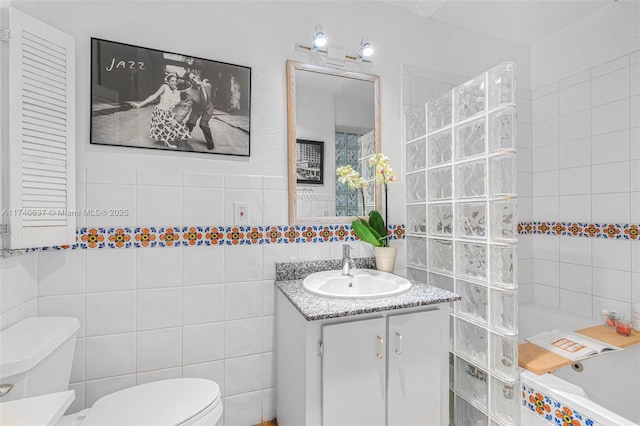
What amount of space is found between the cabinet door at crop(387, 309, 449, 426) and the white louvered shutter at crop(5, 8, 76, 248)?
4.61 ft

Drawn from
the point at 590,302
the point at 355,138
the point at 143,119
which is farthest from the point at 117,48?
the point at 590,302

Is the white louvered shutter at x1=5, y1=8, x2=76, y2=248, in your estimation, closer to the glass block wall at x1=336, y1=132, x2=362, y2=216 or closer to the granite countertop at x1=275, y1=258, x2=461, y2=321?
the granite countertop at x1=275, y1=258, x2=461, y2=321

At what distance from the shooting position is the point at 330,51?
69.6 inches

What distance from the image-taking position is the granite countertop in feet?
3.79

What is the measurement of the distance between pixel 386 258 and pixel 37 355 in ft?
4.82

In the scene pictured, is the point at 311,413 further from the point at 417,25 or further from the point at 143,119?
the point at 417,25

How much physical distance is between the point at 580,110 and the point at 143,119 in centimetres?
261

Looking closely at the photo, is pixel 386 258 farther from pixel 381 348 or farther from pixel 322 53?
pixel 322 53

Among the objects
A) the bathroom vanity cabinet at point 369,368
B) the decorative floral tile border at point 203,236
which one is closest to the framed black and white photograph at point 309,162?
the decorative floral tile border at point 203,236

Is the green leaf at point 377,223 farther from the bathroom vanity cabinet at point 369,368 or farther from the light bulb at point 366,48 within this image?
the light bulb at point 366,48

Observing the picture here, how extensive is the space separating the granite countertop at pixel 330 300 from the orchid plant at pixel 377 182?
1.00 ft

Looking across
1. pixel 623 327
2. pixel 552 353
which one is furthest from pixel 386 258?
pixel 623 327

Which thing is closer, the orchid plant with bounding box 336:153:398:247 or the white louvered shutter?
the white louvered shutter

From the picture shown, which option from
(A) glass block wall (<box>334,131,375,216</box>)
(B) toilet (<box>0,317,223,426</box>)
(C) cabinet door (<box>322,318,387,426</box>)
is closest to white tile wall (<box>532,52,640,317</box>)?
(A) glass block wall (<box>334,131,375,216</box>)
